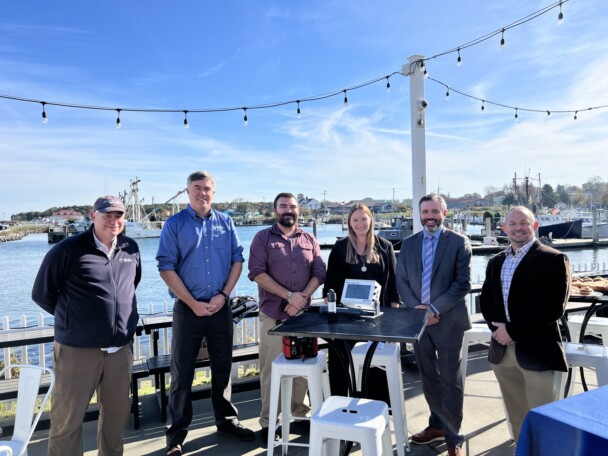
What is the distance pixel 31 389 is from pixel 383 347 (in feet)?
6.31

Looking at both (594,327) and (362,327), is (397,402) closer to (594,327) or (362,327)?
(362,327)

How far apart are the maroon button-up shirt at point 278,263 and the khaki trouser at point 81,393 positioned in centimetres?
97

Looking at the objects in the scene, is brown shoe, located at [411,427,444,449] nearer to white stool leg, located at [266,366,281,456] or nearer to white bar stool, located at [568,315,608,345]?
white stool leg, located at [266,366,281,456]

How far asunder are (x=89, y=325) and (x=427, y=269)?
196 centimetres

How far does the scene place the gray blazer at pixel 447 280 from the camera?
2.46 metres

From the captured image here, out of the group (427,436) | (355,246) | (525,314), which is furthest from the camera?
(355,246)

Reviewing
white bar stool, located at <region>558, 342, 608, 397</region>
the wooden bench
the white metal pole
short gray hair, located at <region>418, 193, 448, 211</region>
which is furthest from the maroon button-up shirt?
the white metal pole

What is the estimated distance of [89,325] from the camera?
2.05 m

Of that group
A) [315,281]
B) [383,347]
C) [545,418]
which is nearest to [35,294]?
[315,281]

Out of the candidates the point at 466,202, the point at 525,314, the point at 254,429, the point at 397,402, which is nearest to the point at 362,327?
the point at 397,402

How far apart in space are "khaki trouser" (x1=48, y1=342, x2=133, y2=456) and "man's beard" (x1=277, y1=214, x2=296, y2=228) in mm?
1276

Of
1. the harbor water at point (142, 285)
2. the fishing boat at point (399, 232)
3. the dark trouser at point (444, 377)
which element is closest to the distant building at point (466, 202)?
the harbor water at point (142, 285)

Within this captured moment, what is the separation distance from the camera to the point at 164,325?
340 centimetres

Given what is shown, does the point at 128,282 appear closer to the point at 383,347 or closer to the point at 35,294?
the point at 35,294
